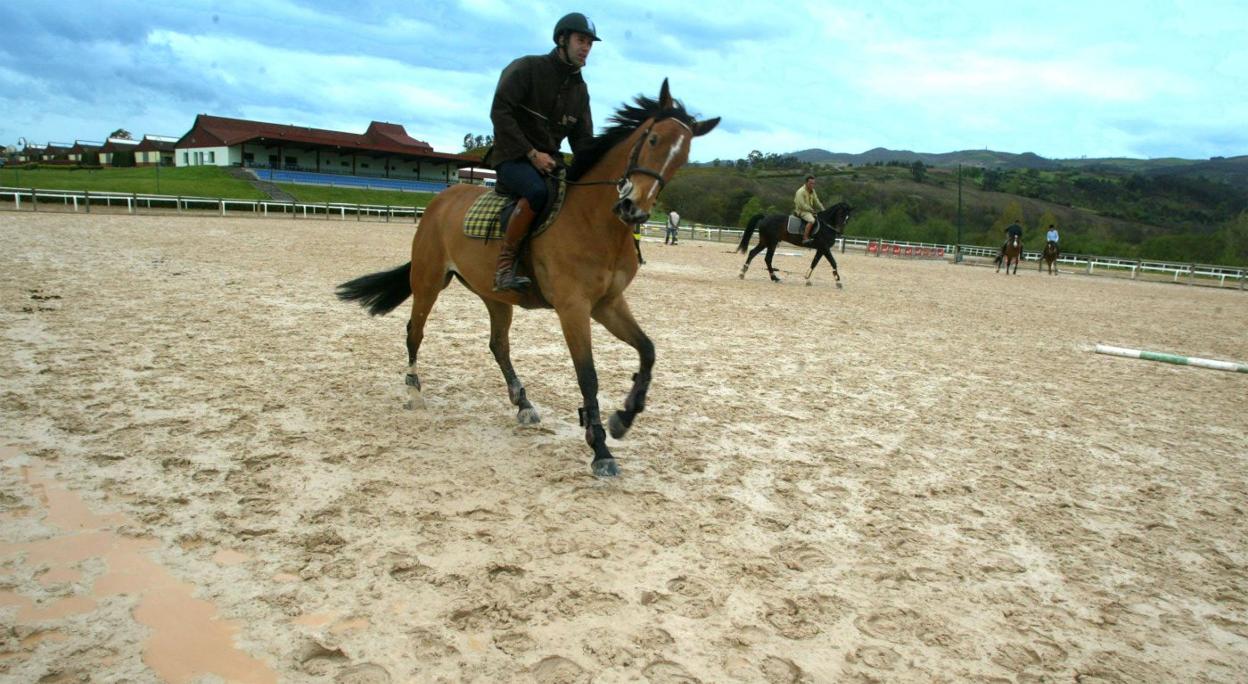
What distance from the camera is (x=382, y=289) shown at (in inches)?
279

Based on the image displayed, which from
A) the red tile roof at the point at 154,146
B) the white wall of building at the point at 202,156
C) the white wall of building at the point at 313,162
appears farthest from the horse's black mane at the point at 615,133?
the red tile roof at the point at 154,146

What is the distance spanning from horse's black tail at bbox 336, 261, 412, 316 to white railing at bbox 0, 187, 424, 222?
29643mm

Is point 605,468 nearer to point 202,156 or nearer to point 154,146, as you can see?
point 202,156

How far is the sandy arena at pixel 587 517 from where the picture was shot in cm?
288

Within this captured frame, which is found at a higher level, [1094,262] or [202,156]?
[202,156]

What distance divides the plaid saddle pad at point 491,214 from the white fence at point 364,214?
31120 mm

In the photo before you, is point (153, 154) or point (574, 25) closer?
point (574, 25)

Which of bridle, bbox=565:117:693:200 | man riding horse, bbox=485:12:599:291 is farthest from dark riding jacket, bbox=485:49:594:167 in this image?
bridle, bbox=565:117:693:200

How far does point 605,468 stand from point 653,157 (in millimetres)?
2065

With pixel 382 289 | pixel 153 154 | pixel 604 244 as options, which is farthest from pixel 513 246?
pixel 153 154

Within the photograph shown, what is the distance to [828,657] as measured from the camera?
9.61 ft

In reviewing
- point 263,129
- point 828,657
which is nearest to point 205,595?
point 828,657

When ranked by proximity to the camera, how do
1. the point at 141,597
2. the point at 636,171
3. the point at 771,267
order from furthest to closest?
the point at 771,267 < the point at 636,171 < the point at 141,597

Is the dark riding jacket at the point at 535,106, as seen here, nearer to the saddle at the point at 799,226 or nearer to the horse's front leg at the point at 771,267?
the saddle at the point at 799,226
